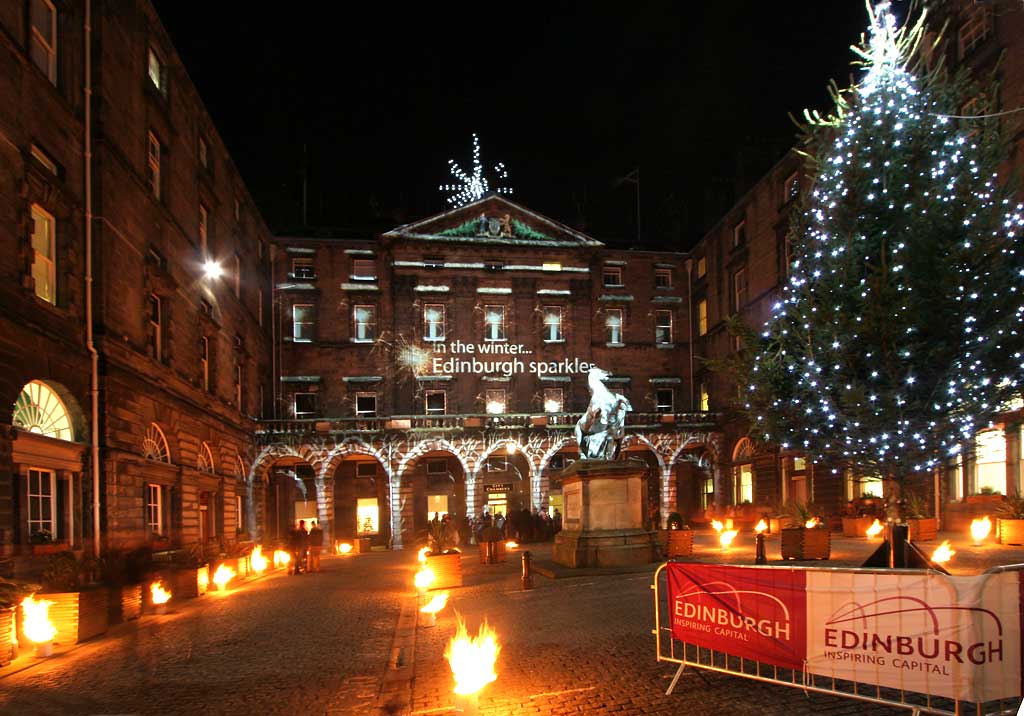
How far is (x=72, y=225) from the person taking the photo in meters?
16.3

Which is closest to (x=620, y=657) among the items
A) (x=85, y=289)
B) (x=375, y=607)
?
(x=375, y=607)

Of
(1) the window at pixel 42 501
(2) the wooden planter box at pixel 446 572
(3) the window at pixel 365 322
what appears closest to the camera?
(1) the window at pixel 42 501

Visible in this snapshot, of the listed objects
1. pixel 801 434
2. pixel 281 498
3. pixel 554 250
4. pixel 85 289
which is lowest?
pixel 281 498

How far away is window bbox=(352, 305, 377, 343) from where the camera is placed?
4369 cm

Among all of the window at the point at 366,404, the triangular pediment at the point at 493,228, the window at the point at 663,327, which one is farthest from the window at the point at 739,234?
the window at the point at 366,404

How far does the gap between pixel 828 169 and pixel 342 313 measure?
3128 cm

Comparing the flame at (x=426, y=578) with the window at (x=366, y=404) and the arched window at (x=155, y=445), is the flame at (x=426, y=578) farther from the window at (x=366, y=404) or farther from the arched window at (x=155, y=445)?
the window at (x=366, y=404)

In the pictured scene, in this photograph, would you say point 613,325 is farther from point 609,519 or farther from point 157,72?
point 157,72

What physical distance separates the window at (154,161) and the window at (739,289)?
28.5 meters

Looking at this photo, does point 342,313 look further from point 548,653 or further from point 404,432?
point 548,653

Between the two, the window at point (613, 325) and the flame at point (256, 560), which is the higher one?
the window at point (613, 325)

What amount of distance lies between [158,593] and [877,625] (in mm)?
14218

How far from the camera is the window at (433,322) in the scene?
4400cm

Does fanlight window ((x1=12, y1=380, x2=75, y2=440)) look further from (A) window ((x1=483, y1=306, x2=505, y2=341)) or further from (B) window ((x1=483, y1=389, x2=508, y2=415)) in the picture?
(A) window ((x1=483, y1=306, x2=505, y2=341))
